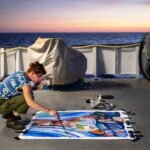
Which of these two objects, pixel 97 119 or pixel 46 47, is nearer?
pixel 97 119

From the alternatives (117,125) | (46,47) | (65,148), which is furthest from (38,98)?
(65,148)

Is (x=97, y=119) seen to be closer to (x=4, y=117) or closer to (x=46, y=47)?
(x=4, y=117)

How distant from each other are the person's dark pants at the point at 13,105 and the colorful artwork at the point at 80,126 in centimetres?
25

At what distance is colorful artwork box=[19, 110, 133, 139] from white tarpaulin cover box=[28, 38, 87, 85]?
6.24ft

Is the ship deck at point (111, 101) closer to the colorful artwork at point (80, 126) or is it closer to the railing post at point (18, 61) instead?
the colorful artwork at point (80, 126)

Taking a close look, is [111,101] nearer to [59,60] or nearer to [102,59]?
[59,60]

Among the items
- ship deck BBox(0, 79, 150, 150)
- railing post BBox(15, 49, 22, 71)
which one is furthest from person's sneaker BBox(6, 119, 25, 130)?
railing post BBox(15, 49, 22, 71)

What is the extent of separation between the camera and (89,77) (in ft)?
28.8

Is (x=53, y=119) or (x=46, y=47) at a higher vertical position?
(x=46, y=47)

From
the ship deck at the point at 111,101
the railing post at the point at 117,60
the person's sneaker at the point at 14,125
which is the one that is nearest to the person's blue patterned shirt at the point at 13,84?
the person's sneaker at the point at 14,125

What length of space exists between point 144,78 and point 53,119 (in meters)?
4.20

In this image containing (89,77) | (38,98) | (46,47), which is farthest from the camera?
(89,77)

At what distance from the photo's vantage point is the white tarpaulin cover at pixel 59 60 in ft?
23.4

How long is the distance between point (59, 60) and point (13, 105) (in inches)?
110
